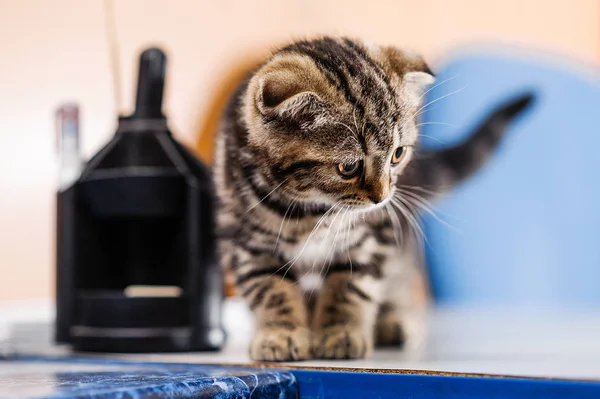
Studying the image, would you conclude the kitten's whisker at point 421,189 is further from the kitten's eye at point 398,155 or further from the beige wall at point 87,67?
the beige wall at point 87,67

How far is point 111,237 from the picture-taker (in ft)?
3.41

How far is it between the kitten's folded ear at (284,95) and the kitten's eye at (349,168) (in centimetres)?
7

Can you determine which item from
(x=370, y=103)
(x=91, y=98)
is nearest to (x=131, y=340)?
(x=370, y=103)

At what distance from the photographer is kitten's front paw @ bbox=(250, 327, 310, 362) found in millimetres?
812

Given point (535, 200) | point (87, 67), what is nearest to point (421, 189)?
point (87, 67)

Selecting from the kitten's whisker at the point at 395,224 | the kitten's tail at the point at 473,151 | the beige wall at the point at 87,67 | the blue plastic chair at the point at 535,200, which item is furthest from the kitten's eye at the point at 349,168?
the blue plastic chair at the point at 535,200

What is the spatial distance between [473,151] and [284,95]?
599mm

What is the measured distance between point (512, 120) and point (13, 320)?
0.94 m

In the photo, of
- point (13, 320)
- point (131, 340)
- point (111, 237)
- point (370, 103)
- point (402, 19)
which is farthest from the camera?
point (402, 19)

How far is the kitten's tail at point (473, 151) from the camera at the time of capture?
1224 mm

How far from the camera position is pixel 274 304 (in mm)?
940

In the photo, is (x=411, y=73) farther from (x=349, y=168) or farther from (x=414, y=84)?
(x=349, y=168)

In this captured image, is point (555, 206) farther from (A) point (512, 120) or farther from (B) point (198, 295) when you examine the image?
(B) point (198, 295)

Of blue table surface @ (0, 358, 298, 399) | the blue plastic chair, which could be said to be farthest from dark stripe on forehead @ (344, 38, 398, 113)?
the blue plastic chair
